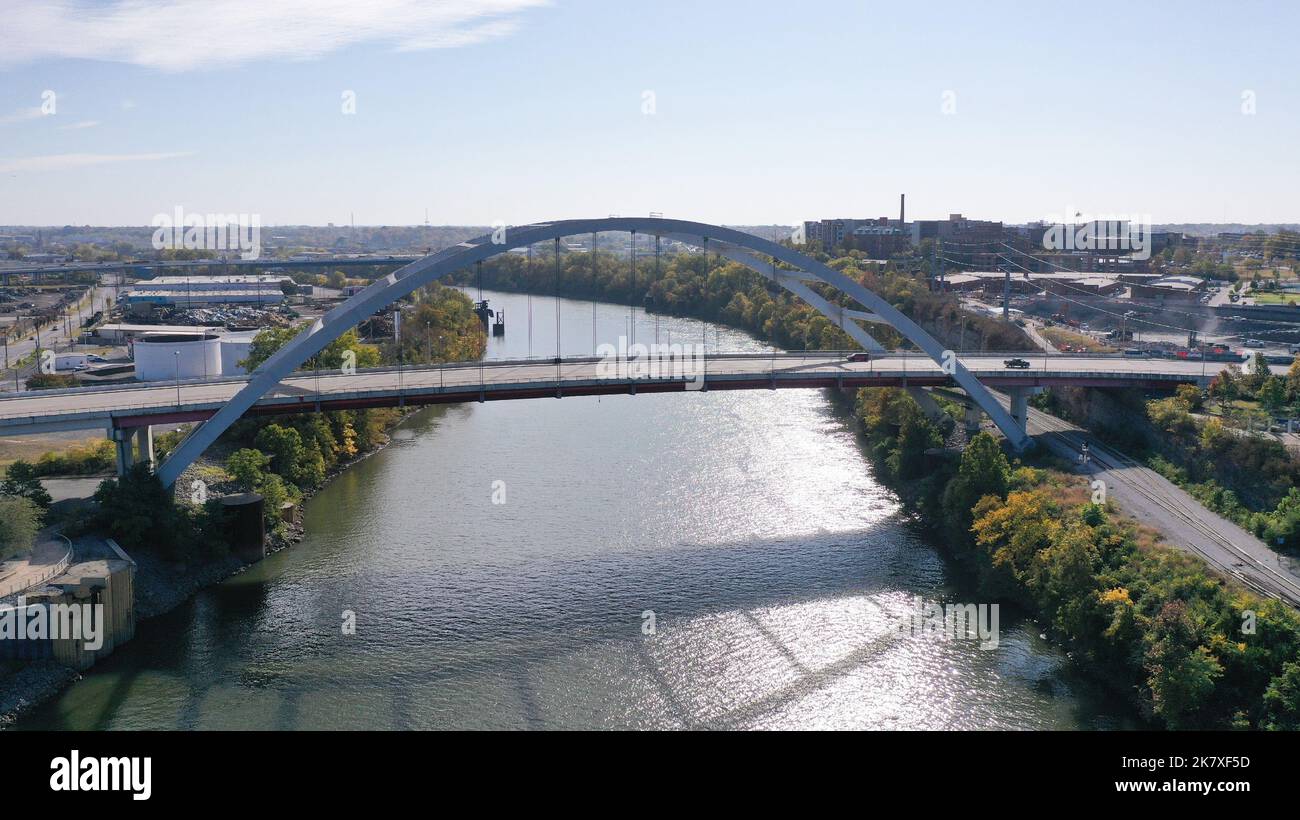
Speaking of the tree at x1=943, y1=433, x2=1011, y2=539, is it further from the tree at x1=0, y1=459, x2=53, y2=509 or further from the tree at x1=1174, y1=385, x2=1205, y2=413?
the tree at x1=0, y1=459, x2=53, y2=509

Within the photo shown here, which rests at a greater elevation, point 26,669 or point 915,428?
point 915,428

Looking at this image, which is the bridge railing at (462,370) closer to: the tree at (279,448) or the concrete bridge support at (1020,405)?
the concrete bridge support at (1020,405)

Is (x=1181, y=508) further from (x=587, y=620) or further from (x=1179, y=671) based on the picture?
(x=587, y=620)

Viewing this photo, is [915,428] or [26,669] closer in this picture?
[26,669]
